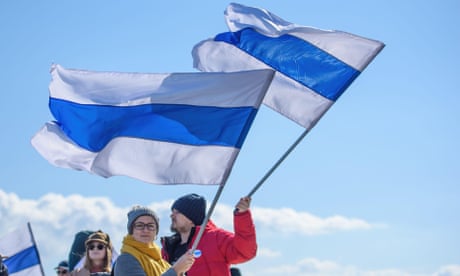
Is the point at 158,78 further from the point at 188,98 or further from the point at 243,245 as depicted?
the point at 243,245

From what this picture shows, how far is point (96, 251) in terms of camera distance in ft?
36.9

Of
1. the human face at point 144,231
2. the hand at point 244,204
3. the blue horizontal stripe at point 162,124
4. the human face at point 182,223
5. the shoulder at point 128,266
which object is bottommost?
the shoulder at point 128,266

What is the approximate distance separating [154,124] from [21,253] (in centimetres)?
837

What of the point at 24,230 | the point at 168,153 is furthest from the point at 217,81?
the point at 24,230

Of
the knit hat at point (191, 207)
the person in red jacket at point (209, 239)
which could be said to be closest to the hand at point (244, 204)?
the person in red jacket at point (209, 239)

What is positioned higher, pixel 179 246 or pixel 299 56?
pixel 299 56

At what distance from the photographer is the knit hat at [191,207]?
10164mm

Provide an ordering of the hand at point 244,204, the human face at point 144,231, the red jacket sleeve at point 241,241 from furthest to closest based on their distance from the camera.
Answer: the red jacket sleeve at point 241,241 → the hand at point 244,204 → the human face at point 144,231

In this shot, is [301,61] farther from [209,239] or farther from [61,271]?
[61,271]

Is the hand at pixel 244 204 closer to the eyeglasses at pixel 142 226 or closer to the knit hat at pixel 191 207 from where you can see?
the eyeglasses at pixel 142 226

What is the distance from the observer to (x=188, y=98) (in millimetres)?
9594

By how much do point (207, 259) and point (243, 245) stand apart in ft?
1.99

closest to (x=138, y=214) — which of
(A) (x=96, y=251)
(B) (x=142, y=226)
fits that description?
(B) (x=142, y=226)

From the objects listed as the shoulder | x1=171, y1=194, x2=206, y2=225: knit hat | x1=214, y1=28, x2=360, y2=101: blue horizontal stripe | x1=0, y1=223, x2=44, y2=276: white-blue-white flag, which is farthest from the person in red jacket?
x1=0, y1=223, x2=44, y2=276: white-blue-white flag
